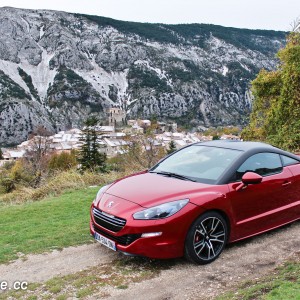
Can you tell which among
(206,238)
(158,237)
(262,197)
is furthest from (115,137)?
(158,237)

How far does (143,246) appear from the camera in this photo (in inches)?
162

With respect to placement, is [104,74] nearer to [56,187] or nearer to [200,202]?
[56,187]

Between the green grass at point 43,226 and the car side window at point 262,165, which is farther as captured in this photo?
the green grass at point 43,226

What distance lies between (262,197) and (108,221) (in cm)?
224

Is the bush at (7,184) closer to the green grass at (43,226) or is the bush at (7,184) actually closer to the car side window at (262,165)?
the green grass at (43,226)

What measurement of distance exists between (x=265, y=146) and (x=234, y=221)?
4.83ft

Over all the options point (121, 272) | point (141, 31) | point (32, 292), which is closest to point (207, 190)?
point (121, 272)

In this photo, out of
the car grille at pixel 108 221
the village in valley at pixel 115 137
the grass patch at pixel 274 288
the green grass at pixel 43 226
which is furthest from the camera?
the village in valley at pixel 115 137

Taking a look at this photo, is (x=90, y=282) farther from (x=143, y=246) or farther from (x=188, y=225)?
(x=188, y=225)

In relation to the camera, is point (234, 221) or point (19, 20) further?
point (19, 20)

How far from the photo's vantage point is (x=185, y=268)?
14.2ft

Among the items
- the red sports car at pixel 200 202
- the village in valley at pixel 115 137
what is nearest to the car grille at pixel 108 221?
the red sports car at pixel 200 202

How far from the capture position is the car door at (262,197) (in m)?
4.80

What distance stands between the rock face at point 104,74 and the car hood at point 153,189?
9886 cm
